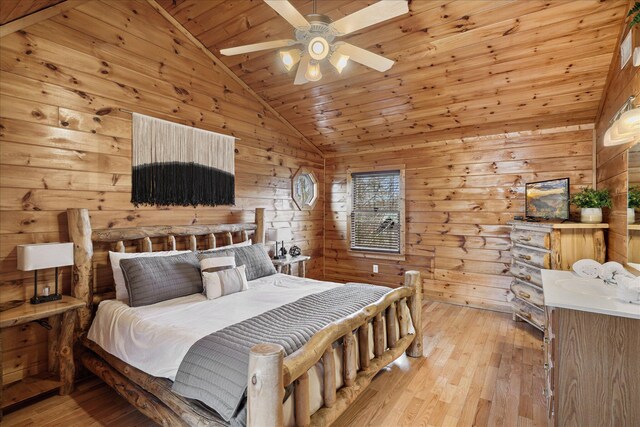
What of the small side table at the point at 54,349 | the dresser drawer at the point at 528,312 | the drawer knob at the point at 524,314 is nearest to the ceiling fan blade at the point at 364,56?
the small side table at the point at 54,349

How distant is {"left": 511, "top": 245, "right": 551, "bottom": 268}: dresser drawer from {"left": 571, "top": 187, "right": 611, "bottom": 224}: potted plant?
485 millimetres

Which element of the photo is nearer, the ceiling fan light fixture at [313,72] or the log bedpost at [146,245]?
the ceiling fan light fixture at [313,72]

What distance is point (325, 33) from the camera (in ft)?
6.66

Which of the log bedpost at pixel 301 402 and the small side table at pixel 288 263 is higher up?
the small side table at pixel 288 263

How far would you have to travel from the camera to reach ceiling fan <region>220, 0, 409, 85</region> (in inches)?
71.3

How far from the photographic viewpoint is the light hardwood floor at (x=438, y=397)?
2.07 metres

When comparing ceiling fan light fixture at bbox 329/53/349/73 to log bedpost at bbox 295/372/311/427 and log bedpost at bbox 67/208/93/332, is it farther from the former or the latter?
log bedpost at bbox 67/208/93/332

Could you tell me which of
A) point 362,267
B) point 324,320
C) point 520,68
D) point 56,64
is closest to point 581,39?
point 520,68

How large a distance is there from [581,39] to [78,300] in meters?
4.61

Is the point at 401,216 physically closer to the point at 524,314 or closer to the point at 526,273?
the point at 526,273

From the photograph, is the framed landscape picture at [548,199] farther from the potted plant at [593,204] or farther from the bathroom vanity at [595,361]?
the bathroom vanity at [595,361]

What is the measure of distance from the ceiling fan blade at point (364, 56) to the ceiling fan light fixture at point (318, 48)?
4.9 inches

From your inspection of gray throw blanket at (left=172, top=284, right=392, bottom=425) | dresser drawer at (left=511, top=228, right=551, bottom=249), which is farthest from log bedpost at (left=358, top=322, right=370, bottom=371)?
dresser drawer at (left=511, top=228, right=551, bottom=249)

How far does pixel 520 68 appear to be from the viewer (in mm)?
3084
